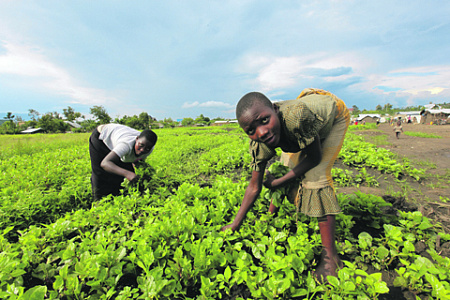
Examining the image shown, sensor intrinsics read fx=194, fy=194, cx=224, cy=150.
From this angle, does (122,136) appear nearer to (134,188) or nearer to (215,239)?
(134,188)

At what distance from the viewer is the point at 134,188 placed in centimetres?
259

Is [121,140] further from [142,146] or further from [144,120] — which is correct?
[144,120]

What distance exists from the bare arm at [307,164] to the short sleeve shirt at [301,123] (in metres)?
0.09

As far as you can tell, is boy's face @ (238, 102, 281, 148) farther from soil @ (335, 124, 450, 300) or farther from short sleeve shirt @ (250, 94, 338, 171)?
soil @ (335, 124, 450, 300)

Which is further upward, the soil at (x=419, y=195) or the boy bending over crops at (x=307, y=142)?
the boy bending over crops at (x=307, y=142)

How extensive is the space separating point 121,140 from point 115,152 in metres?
0.21

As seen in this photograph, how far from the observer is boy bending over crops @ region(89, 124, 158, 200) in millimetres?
2658

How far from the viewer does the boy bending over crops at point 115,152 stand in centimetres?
266

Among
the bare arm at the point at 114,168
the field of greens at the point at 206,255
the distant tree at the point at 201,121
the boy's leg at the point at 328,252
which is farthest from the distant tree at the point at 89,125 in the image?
the boy's leg at the point at 328,252

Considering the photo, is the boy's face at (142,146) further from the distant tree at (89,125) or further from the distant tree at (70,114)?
the distant tree at (70,114)

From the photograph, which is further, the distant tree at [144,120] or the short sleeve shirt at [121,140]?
the distant tree at [144,120]

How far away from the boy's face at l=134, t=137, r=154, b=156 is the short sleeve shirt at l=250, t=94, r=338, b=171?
64.7 inches

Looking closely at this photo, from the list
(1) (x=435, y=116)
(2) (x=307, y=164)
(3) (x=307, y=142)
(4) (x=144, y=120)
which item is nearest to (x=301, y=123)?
(3) (x=307, y=142)

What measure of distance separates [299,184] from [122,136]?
250 centimetres
